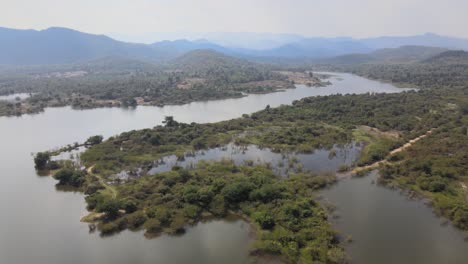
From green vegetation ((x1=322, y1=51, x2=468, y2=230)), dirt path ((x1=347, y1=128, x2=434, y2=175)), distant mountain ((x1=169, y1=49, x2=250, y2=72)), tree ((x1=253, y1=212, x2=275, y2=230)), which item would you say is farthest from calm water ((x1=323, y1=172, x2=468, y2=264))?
distant mountain ((x1=169, y1=49, x2=250, y2=72))

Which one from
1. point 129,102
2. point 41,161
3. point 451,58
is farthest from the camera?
point 451,58

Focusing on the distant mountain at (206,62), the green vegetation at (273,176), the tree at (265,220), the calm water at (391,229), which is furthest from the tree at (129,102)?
the distant mountain at (206,62)

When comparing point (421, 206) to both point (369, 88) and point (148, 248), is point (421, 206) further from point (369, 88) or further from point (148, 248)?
point (369, 88)

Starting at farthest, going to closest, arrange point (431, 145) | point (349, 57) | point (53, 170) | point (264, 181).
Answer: point (349, 57) < point (431, 145) < point (53, 170) < point (264, 181)

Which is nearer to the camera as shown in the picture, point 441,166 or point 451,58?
point 441,166

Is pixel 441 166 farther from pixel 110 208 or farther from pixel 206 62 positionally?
pixel 206 62

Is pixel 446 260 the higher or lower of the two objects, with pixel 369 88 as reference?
lower

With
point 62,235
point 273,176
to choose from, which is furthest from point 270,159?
point 62,235

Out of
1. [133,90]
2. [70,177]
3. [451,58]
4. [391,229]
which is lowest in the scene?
[391,229]

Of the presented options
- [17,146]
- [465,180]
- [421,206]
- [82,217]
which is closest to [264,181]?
[421,206]
